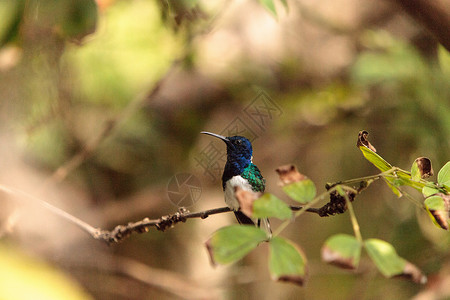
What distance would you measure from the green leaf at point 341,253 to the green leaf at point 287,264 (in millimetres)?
34

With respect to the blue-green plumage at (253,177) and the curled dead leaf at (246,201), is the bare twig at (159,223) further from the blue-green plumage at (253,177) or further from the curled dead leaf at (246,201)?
the blue-green plumage at (253,177)

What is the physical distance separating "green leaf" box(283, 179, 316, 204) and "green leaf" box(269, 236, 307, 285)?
0.10 meters

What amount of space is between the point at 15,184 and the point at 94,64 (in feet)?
2.40

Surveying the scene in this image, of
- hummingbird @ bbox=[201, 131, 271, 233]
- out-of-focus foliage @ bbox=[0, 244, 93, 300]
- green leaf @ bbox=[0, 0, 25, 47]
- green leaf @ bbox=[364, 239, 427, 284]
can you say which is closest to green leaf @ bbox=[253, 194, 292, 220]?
green leaf @ bbox=[364, 239, 427, 284]

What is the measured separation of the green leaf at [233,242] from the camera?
0.58 meters

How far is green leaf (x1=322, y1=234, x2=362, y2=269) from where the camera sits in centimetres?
56

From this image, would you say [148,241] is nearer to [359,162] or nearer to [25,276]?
[359,162]

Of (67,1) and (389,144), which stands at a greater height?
(67,1)

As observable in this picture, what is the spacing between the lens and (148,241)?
270 centimetres

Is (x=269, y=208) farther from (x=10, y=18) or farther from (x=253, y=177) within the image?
(x=10, y=18)

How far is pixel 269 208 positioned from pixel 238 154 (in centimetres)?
48

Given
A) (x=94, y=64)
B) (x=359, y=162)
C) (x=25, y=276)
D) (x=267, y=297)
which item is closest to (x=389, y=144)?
(x=359, y=162)

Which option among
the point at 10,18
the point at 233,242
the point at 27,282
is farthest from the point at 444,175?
the point at 10,18

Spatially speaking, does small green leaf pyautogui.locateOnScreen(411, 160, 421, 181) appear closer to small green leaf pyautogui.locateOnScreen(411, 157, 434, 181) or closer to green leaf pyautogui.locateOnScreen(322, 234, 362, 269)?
small green leaf pyautogui.locateOnScreen(411, 157, 434, 181)
